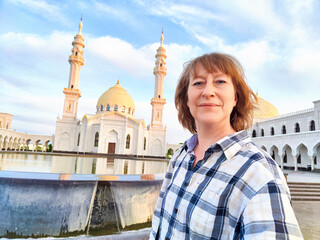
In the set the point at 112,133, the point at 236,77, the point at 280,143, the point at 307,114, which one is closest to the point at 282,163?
the point at 280,143

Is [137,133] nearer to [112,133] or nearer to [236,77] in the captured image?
[112,133]

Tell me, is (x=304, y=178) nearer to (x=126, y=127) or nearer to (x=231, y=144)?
(x=231, y=144)

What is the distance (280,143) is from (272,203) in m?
21.3

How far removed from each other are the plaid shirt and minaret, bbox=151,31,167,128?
2848cm

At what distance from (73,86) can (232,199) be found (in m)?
29.5

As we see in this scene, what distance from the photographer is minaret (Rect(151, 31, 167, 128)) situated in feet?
96.5

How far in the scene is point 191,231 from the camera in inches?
32.2

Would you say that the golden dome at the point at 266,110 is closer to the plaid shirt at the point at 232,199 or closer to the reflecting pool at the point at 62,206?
the reflecting pool at the point at 62,206

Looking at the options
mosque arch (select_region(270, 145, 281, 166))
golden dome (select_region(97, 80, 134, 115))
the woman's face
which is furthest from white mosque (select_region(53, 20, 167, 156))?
the woman's face

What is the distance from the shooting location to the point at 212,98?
987 mm

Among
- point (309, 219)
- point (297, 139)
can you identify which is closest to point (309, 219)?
point (309, 219)

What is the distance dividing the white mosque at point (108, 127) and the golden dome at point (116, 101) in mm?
157

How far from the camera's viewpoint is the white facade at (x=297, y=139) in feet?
51.9

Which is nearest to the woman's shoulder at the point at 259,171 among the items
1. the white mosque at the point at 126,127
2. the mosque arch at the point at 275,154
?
the white mosque at the point at 126,127
